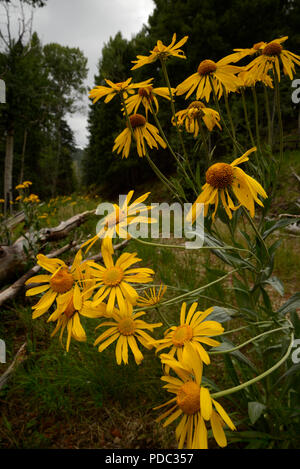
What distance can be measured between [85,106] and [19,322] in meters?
18.7

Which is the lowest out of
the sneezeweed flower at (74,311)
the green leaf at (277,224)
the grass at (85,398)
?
the grass at (85,398)

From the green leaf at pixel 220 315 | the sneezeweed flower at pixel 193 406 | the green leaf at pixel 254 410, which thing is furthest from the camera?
the green leaf at pixel 220 315

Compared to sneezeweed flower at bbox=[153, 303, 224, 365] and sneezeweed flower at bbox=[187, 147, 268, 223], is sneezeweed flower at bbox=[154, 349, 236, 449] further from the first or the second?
sneezeweed flower at bbox=[187, 147, 268, 223]

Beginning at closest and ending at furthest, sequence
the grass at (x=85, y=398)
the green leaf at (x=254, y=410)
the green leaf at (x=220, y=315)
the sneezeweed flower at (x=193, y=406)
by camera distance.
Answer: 1. the sneezeweed flower at (x=193, y=406)
2. the green leaf at (x=254, y=410)
3. the green leaf at (x=220, y=315)
4. the grass at (x=85, y=398)

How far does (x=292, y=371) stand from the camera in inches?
36.6

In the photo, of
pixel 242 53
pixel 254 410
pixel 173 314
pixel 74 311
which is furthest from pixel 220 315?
pixel 242 53

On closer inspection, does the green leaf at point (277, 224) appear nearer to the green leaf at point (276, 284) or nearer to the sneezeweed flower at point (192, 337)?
the green leaf at point (276, 284)

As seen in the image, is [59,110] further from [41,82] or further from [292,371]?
[292,371]

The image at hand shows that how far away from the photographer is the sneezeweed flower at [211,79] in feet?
3.53

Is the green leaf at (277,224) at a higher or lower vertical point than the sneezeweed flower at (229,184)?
lower

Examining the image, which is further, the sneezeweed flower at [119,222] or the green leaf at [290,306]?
the green leaf at [290,306]

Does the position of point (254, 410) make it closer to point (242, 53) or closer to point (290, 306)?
point (290, 306)

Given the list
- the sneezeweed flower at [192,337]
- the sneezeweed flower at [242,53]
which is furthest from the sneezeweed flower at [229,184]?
the sneezeweed flower at [242,53]
